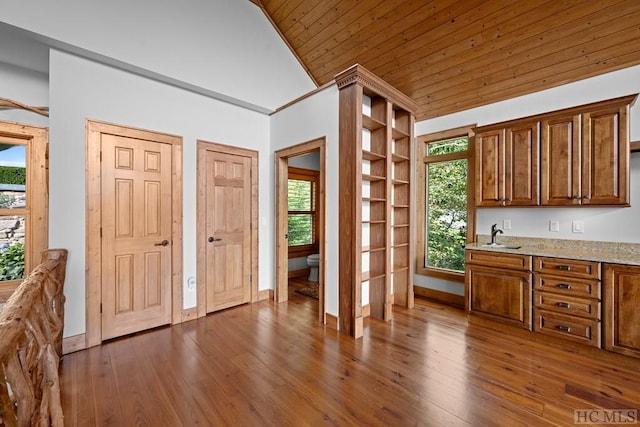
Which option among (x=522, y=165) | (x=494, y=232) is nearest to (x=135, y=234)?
(x=494, y=232)

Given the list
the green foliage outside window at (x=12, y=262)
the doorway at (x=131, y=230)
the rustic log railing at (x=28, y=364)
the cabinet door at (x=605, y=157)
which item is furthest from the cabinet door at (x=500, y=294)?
the green foliage outside window at (x=12, y=262)

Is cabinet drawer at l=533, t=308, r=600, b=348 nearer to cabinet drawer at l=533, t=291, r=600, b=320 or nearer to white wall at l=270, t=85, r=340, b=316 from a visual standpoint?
cabinet drawer at l=533, t=291, r=600, b=320

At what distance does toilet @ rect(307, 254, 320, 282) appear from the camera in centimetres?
485

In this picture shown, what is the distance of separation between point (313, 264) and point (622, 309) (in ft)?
12.3

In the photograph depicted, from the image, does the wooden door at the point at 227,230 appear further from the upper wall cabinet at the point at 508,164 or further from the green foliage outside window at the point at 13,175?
the upper wall cabinet at the point at 508,164

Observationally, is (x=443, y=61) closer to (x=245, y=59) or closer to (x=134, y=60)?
(x=245, y=59)

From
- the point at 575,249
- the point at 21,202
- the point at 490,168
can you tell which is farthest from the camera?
the point at 490,168

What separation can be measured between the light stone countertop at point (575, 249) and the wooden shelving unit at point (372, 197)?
3.43 ft

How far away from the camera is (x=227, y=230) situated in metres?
3.68

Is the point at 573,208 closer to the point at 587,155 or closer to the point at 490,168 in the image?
the point at 587,155

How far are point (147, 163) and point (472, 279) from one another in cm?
400

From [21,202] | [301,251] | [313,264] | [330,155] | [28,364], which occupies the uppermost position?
[330,155]

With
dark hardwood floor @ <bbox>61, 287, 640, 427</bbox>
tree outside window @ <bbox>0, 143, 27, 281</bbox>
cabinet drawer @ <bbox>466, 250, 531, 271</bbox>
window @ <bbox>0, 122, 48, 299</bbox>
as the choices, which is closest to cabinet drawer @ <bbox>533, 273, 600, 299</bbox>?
cabinet drawer @ <bbox>466, 250, 531, 271</bbox>

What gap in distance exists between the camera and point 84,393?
1970mm
